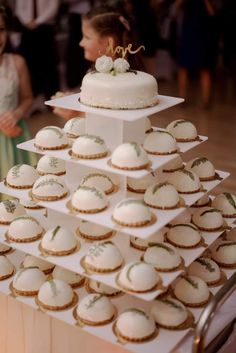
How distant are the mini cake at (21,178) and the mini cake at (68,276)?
37 cm

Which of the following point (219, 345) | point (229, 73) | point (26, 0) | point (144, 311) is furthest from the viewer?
point (229, 73)

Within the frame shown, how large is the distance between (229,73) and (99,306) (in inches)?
271

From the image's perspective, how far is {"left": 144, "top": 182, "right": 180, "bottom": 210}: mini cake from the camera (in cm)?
238

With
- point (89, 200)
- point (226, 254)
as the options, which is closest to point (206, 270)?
point (226, 254)

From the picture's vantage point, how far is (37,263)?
2.65 metres

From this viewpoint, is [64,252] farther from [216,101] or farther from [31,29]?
[216,101]

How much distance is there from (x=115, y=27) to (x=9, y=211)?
1.19 metres

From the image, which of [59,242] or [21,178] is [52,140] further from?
[59,242]

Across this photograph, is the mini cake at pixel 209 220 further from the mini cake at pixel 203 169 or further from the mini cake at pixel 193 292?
the mini cake at pixel 193 292

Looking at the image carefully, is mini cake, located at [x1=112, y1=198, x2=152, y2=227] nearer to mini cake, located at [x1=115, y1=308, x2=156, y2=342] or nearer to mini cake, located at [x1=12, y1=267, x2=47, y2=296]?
mini cake, located at [x1=115, y1=308, x2=156, y2=342]

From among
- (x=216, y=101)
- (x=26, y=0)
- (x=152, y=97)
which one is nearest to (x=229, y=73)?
(x=216, y=101)

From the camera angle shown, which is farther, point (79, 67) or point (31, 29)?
point (79, 67)

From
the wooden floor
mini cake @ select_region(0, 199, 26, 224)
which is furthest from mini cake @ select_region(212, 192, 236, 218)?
the wooden floor

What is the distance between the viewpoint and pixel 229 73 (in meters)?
8.75
